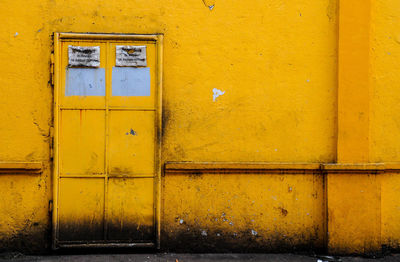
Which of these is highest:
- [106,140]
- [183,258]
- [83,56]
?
[83,56]

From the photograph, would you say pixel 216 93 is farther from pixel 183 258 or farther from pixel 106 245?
pixel 106 245

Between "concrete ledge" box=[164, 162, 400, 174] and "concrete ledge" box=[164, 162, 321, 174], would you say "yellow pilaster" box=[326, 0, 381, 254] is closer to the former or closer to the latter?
"concrete ledge" box=[164, 162, 400, 174]

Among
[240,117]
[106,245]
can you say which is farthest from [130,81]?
[106,245]

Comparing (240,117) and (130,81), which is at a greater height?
(130,81)

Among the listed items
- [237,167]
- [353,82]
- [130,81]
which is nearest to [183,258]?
[237,167]

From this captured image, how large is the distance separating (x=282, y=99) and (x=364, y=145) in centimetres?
100

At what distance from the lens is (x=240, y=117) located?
399 centimetres

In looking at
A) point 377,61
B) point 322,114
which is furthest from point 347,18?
point 322,114

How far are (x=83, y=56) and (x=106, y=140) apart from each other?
0.92 m

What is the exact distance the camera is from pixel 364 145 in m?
3.94

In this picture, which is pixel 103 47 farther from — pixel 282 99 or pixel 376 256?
pixel 376 256

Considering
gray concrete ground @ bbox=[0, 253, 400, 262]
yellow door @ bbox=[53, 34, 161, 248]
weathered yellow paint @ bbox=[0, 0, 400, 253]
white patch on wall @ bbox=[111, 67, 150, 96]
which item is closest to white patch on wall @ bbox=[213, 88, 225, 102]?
weathered yellow paint @ bbox=[0, 0, 400, 253]

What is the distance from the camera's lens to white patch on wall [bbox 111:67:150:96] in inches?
153

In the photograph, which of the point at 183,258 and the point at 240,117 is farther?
the point at 240,117
